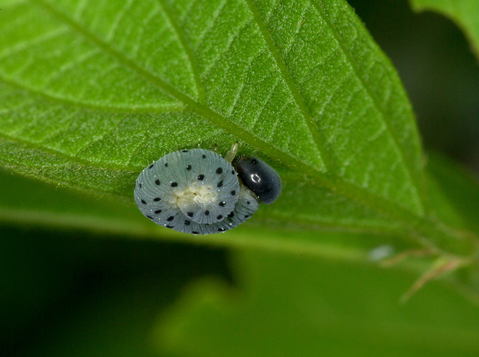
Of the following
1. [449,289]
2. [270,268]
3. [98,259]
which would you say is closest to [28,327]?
[98,259]

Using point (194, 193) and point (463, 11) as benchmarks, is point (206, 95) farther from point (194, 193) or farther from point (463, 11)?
point (463, 11)

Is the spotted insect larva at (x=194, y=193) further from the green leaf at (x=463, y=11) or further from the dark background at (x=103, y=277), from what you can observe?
the dark background at (x=103, y=277)

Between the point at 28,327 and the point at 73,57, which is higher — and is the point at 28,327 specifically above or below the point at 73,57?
below

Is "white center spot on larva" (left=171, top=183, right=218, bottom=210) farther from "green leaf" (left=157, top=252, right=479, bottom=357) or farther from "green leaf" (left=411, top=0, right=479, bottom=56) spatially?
"green leaf" (left=157, top=252, right=479, bottom=357)

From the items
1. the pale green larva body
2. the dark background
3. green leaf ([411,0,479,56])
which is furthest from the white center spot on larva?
the dark background

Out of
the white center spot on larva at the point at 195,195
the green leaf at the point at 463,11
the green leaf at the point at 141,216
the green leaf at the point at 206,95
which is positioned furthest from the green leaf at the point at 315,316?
the white center spot on larva at the point at 195,195

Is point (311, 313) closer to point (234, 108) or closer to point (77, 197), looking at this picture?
point (77, 197)
